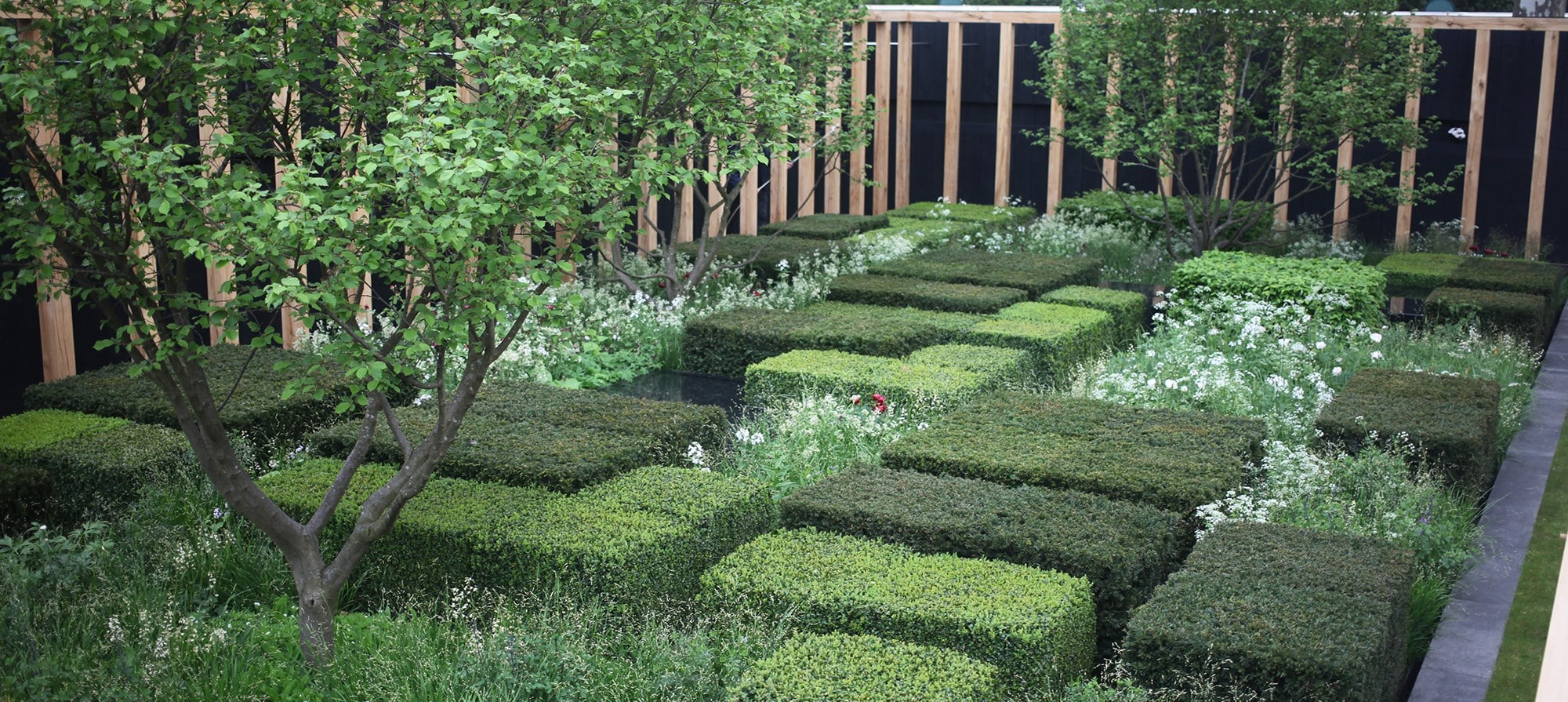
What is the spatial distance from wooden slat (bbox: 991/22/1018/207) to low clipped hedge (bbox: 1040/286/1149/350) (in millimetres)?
5698

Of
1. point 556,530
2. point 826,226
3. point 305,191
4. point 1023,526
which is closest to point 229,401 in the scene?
point 556,530

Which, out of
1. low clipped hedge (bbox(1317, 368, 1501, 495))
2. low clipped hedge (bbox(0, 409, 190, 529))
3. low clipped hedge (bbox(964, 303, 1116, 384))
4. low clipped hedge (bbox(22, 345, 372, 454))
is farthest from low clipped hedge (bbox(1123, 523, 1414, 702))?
low clipped hedge (bbox(0, 409, 190, 529))

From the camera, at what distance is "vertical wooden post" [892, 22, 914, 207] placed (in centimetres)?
1691

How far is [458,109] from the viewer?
442cm

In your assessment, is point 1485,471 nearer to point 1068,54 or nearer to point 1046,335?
point 1046,335

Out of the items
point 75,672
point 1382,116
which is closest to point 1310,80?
point 1382,116

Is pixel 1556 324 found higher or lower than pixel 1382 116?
lower

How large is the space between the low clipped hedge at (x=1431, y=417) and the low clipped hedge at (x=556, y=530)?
328 centimetres

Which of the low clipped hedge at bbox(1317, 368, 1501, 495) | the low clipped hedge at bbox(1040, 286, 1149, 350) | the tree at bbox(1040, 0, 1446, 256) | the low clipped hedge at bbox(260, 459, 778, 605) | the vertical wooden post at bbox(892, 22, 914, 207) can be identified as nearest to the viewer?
the low clipped hedge at bbox(260, 459, 778, 605)

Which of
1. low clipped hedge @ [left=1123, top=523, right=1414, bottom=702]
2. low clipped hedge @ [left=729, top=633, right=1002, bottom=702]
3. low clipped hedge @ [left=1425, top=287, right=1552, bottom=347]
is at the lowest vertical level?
low clipped hedge @ [left=729, top=633, right=1002, bottom=702]

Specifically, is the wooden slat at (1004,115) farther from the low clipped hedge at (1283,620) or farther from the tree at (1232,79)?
the low clipped hedge at (1283,620)

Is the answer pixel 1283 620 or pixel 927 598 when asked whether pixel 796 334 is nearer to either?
pixel 927 598

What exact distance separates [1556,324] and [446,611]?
10.5 meters

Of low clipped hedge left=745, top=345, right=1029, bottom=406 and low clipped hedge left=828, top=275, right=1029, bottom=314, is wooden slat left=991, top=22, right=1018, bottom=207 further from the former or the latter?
low clipped hedge left=745, top=345, right=1029, bottom=406
